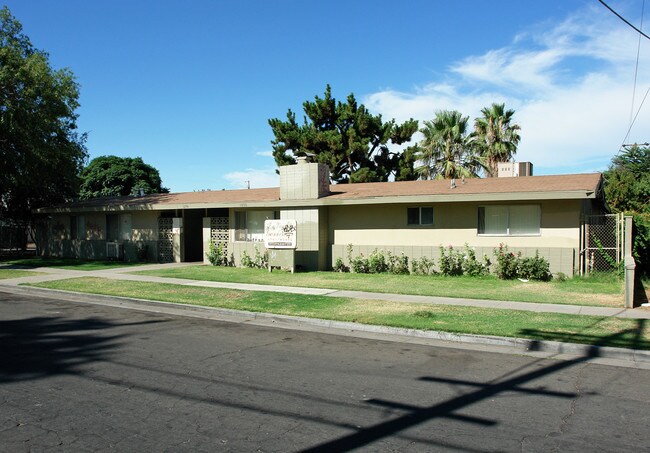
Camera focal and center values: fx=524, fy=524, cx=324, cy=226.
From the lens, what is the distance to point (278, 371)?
277 inches

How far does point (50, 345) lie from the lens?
27.9ft

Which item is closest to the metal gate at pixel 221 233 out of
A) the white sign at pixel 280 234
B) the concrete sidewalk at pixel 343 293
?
the concrete sidewalk at pixel 343 293

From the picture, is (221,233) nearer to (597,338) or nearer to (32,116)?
(32,116)

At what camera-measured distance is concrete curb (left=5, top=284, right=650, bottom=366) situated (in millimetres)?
8086

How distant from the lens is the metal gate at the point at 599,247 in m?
16.3

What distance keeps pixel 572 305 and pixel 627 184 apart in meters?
21.4

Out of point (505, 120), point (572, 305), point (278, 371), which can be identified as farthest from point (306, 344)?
point (505, 120)

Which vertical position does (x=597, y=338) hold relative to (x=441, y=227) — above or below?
below

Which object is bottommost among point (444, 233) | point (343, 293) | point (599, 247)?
point (343, 293)

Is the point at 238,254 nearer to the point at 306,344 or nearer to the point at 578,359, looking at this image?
the point at 306,344

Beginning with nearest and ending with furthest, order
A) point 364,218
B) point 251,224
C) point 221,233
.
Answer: point 364,218 < point 251,224 < point 221,233

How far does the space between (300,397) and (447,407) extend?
1.62 meters

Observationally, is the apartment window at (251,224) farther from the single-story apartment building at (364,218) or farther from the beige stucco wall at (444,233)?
the beige stucco wall at (444,233)

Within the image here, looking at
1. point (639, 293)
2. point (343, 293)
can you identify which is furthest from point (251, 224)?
point (639, 293)
